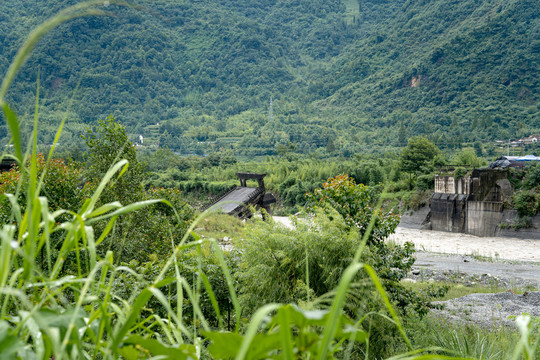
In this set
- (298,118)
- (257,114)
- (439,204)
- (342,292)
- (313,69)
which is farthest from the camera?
(313,69)

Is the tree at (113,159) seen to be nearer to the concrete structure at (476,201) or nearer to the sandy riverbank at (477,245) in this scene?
the sandy riverbank at (477,245)

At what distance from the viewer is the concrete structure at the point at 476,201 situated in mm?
28250

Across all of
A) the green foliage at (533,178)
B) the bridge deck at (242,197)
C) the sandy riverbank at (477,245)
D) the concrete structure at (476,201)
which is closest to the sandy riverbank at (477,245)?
the sandy riverbank at (477,245)

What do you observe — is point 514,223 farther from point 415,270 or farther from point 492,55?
point 492,55

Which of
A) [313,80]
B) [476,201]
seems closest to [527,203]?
[476,201]

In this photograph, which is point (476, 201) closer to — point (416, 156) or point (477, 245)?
point (477, 245)

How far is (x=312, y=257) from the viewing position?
5.39 metres

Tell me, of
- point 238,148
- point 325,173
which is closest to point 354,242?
point 325,173

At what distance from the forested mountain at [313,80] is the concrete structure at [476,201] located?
4494cm

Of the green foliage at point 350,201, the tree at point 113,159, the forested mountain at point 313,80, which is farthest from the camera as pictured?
the forested mountain at point 313,80

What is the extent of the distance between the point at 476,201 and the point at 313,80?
145395 mm

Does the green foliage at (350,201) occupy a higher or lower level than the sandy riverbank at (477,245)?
higher

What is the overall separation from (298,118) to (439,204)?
335ft

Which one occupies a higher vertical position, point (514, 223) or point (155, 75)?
point (155, 75)
